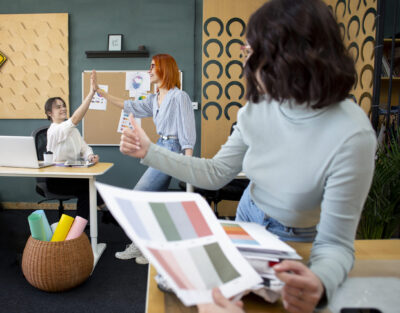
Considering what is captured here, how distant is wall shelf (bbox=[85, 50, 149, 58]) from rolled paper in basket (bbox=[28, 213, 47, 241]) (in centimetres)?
236

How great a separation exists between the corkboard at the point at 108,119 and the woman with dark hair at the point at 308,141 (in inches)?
121

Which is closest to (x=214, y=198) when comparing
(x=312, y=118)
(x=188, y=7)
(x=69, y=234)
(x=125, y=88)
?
(x=69, y=234)

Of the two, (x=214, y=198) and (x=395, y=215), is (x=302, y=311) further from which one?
(x=214, y=198)

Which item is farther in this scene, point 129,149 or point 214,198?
point 214,198

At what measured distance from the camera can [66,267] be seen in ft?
6.25

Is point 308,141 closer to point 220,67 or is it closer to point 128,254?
point 128,254

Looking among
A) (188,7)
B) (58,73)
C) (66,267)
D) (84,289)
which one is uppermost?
(188,7)

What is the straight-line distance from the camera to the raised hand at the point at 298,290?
520 mm

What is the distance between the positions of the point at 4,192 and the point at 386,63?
15.3 feet

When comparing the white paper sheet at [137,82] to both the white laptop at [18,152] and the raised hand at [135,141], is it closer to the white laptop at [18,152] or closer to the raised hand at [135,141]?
the white laptop at [18,152]

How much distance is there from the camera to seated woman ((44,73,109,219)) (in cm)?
270

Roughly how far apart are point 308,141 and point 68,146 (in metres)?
2.58

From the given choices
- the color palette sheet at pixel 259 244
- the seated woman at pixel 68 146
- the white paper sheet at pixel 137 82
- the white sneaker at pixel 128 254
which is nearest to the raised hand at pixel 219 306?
the color palette sheet at pixel 259 244

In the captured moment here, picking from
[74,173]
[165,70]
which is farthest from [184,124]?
[74,173]
